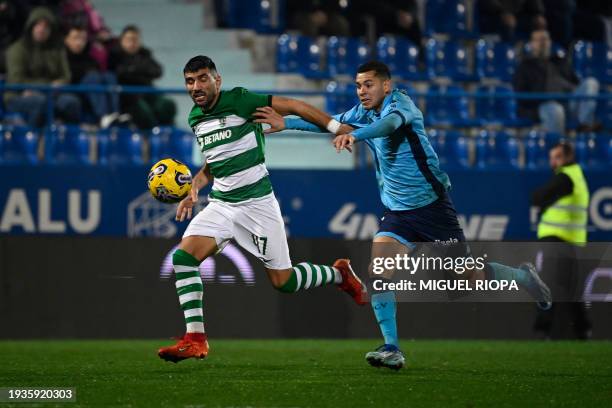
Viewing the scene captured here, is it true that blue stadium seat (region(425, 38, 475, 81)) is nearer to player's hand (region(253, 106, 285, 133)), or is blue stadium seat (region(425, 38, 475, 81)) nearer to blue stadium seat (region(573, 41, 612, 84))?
blue stadium seat (region(573, 41, 612, 84))

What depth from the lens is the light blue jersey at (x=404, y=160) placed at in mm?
8446

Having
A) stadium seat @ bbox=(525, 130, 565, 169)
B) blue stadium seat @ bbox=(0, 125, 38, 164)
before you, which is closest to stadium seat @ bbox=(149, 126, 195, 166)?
blue stadium seat @ bbox=(0, 125, 38, 164)

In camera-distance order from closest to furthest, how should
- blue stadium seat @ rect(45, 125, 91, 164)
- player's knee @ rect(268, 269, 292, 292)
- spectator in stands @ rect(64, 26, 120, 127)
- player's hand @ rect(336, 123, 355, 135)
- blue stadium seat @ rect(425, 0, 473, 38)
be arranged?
player's hand @ rect(336, 123, 355, 135)
player's knee @ rect(268, 269, 292, 292)
blue stadium seat @ rect(45, 125, 91, 164)
spectator in stands @ rect(64, 26, 120, 127)
blue stadium seat @ rect(425, 0, 473, 38)

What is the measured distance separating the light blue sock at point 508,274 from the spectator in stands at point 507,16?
32.7 feet

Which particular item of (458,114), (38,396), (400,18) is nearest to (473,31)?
(400,18)

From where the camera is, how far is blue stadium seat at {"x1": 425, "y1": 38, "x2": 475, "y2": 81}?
17.2 metres

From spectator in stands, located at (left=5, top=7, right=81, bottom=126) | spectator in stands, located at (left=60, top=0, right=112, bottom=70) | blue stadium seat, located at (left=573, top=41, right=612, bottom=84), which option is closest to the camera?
spectator in stands, located at (left=5, top=7, right=81, bottom=126)

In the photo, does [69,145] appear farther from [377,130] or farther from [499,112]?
[377,130]

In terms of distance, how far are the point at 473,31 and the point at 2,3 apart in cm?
734

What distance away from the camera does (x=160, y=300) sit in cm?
1249

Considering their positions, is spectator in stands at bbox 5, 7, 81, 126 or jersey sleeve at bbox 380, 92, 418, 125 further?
spectator in stands at bbox 5, 7, 81, 126

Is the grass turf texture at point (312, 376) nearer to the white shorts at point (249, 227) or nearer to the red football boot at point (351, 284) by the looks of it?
the red football boot at point (351, 284)

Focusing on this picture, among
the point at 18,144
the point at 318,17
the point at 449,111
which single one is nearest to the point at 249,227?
the point at 18,144

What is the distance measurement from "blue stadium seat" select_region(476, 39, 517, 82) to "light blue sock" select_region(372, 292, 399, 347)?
30.9 feet
